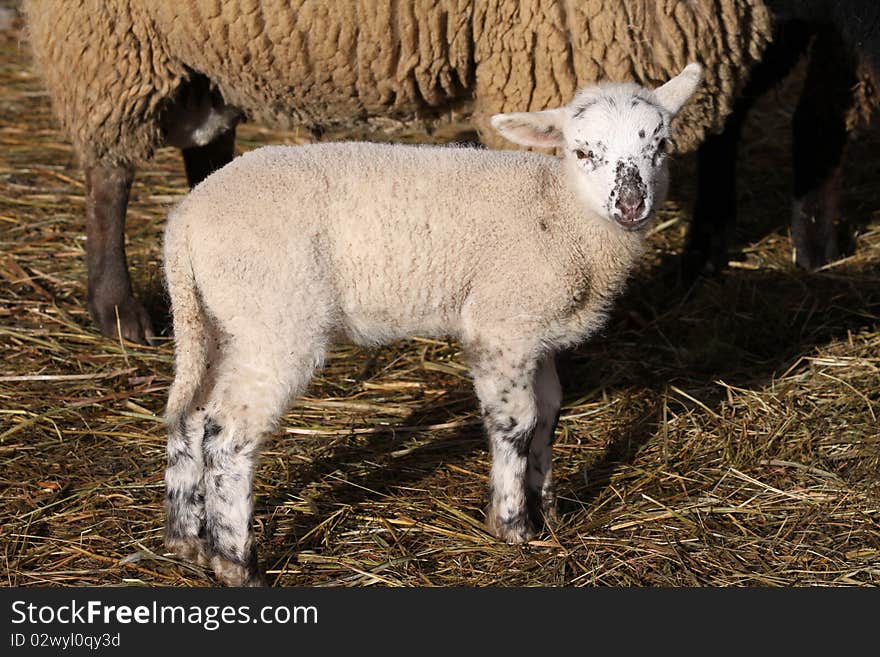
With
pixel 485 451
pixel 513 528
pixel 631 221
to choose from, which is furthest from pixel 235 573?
pixel 631 221

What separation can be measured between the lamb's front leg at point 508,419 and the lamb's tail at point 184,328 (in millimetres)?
755

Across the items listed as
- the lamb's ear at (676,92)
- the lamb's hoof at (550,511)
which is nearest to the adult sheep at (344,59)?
the lamb's ear at (676,92)

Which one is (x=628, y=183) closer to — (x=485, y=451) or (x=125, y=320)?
(x=485, y=451)

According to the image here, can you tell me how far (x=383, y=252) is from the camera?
10.6 ft

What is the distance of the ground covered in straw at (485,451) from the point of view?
345cm

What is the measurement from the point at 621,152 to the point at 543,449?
0.94m

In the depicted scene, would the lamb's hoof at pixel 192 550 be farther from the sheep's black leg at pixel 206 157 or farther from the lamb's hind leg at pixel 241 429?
the sheep's black leg at pixel 206 157

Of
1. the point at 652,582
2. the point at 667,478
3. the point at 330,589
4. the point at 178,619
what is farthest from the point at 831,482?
the point at 178,619

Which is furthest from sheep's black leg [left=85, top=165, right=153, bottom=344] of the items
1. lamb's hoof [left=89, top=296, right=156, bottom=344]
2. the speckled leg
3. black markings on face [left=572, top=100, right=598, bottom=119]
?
black markings on face [left=572, top=100, right=598, bottom=119]

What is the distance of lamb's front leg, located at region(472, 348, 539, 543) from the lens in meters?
3.32

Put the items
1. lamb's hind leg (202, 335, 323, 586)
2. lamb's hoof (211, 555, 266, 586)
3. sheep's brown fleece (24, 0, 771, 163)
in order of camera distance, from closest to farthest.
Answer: lamb's hind leg (202, 335, 323, 586), lamb's hoof (211, 555, 266, 586), sheep's brown fleece (24, 0, 771, 163)

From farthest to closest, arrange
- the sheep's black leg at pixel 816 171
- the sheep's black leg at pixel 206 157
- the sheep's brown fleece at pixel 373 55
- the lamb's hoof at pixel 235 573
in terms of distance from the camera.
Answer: the sheep's black leg at pixel 816 171
the sheep's black leg at pixel 206 157
the sheep's brown fleece at pixel 373 55
the lamb's hoof at pixel 235 573

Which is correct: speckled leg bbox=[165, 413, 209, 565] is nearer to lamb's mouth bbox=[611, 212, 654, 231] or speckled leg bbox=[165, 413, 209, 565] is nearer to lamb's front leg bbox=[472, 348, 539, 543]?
lamb's front leg bbox=[472, 348, 539, 543]

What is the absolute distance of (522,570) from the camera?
3.38 m
